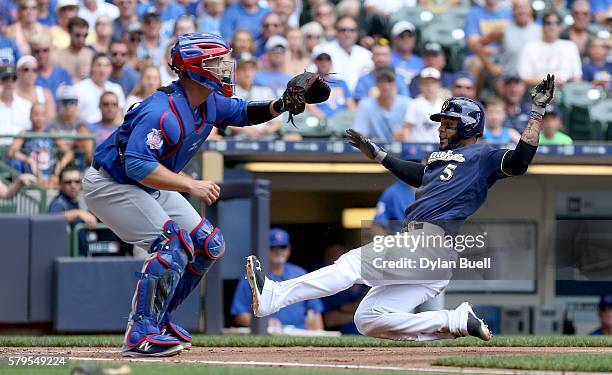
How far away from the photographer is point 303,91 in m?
7.07

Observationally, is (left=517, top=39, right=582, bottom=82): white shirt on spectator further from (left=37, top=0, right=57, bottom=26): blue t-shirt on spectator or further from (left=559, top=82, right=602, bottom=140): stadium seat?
(left=37, top=0, right=57, bottom=26): blue t-shirt on spectator

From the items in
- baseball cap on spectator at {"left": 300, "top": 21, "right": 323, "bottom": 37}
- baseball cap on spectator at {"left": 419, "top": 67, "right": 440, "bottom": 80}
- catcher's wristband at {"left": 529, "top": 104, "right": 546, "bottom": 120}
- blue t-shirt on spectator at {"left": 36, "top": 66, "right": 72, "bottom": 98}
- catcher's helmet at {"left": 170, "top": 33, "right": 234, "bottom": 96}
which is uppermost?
baseball cap on spectator at {"left": 300, "top": 21, "right": 323, "bottom": 37}

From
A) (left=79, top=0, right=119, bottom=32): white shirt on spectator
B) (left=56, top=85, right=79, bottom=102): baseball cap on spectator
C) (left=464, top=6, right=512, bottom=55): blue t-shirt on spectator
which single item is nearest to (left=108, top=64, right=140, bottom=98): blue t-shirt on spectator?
(left=56, top=85, right=79, bottom=102): baseball cap on spectator

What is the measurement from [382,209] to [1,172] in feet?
10.5

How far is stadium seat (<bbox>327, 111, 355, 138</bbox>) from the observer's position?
38.1ft

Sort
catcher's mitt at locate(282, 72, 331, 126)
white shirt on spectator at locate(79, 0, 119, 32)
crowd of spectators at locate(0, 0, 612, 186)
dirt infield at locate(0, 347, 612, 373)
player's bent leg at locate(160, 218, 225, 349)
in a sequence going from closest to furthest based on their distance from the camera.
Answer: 1. dirt infield at locate(0, 347, 612, 373)
2. player's bent leg at locate(160, 218, 225, 349)
3. catcher's mitt at locate(282, 72, 331, 126)
4. crowd of spectators at locate(0, 0, 612, 186)
5. white shirt on spectator at locate(79, 0, 119, 32)

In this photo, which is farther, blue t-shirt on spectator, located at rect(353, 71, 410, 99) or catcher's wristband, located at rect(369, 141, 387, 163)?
blue t-shirt on spectator, located at rect(353, 71, 410, 99)

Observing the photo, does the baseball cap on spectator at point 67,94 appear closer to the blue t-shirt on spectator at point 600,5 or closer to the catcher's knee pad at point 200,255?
the catcher's knee pad at point 200,255

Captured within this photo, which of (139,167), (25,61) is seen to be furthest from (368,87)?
(139,167)

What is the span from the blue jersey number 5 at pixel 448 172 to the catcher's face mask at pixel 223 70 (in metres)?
1.24

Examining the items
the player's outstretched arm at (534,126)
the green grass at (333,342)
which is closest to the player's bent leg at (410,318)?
the green grass at (333,342)

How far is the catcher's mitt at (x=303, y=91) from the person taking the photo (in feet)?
23.2

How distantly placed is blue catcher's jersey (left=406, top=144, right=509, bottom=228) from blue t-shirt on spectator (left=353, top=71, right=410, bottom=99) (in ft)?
17.5

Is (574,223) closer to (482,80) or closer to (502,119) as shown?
(502,119)
